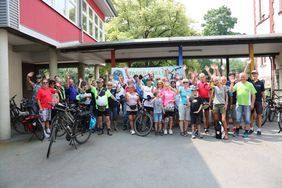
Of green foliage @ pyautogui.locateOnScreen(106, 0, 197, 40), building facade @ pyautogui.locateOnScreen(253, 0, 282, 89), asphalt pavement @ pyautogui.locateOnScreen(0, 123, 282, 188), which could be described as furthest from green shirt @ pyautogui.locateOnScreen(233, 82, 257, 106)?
green foliage @ pyautogui.locateOnScreen(106, 0, 197, 40)

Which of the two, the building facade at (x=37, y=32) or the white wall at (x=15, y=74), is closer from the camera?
the building facade at (x=37, y=32)

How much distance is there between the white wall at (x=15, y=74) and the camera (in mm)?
14430

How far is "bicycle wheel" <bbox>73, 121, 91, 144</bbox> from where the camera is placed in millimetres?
7670

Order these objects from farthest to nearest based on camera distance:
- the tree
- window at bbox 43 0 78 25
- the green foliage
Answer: the tree
the green foliage
window at bbox 43 0 78 25

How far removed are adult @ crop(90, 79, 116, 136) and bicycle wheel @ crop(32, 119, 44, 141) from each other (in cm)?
181

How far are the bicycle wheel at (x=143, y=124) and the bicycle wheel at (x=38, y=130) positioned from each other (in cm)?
287

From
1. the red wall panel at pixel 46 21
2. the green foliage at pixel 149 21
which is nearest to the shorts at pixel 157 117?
the red wall panel at pixel 46 21

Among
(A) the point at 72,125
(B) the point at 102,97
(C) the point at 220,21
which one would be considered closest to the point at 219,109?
(B) the point at 102,97

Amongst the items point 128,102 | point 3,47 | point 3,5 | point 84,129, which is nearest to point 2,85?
point 3,47

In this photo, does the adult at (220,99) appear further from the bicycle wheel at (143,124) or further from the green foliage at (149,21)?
the green foliage at (149,21)

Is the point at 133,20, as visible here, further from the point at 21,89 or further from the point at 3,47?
the point at 3,47

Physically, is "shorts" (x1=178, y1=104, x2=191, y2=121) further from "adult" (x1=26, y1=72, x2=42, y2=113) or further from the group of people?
"adult" (x1=26, y1=72, x2=42, y2=113)

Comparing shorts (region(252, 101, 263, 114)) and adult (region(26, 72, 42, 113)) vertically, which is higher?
adult (region(26, 72, 42, 113))

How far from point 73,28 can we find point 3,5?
274 inches
